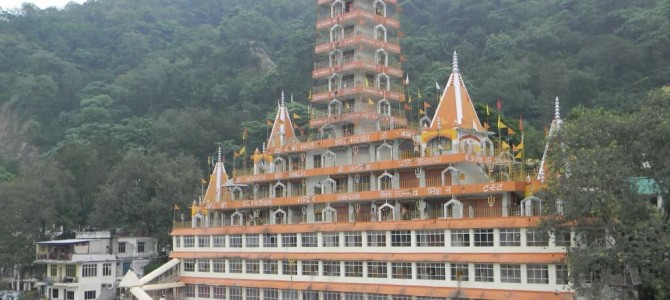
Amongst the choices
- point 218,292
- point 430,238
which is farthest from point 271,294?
point 430,238

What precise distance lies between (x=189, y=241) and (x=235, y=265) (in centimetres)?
583

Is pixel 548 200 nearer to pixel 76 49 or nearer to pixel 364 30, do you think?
pixel 364 30

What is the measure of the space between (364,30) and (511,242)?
20381mm

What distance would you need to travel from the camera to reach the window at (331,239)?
47.2 m

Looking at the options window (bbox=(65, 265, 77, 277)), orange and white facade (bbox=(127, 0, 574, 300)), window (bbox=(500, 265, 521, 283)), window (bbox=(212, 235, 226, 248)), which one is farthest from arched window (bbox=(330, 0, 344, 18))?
window (bbox=(65, 265, 77, 277))

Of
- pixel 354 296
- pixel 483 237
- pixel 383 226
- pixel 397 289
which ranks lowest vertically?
pixel 354 296

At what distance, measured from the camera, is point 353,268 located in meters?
46.1

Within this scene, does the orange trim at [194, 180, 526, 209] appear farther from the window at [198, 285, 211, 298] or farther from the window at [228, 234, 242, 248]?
the window at [198, 285, 211, 298]

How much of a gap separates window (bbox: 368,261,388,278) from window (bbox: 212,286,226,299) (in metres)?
13.7

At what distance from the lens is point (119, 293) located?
203 ft

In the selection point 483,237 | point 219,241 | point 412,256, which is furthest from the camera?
point 219,241

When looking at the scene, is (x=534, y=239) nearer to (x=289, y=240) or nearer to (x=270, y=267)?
(x=289, y=240)

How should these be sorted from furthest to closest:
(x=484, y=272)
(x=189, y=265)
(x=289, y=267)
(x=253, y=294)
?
1. (x=189, y=265)
2. (x=253, y=294)
3. (x=289, y=267)
4. (x=484, y=272)

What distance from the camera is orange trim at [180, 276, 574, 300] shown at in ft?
125
